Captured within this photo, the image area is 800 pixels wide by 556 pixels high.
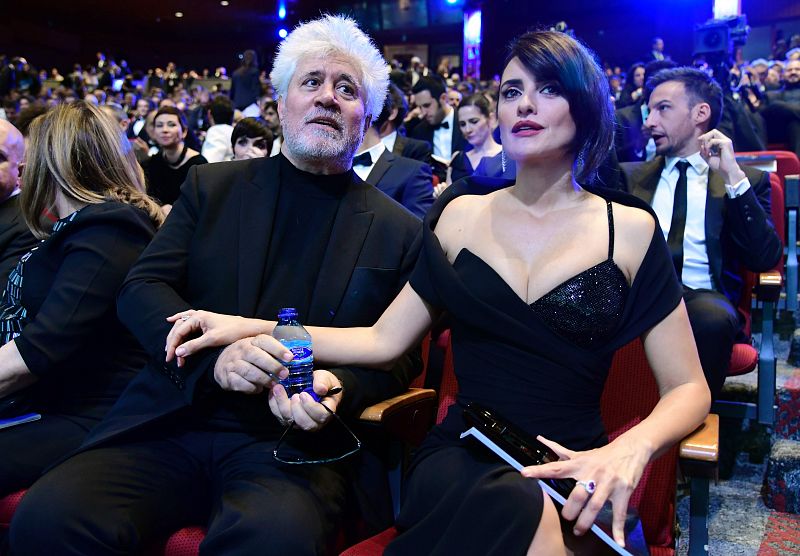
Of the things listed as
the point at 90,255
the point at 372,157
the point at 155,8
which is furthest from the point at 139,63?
the point at 90,255

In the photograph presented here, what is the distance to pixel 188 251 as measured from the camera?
6.27 feet

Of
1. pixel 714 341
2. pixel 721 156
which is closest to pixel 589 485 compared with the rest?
pixel 714 341

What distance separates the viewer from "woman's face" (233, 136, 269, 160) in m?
4.47

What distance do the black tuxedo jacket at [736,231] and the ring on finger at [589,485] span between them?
5.77 feet

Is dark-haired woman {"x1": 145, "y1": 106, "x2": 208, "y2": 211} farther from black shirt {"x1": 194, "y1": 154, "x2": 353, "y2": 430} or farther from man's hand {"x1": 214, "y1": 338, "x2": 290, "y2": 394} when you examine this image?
man's hand {"x1": 214, "y1": 338, "x2": 290, "y2": 394}

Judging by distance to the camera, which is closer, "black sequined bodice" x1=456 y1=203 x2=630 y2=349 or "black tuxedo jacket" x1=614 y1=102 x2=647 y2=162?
"black sequined bodice" x1=456 y1=203 x2=630 y2=349

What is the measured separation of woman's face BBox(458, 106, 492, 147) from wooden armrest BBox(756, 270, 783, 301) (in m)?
2.50

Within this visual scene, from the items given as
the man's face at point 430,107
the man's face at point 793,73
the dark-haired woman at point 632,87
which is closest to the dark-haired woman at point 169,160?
the man's face at point 430,107

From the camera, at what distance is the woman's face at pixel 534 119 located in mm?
1599

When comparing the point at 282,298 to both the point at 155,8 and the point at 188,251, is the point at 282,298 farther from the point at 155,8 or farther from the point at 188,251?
the point at 155,8

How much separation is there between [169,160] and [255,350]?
13.6 ft

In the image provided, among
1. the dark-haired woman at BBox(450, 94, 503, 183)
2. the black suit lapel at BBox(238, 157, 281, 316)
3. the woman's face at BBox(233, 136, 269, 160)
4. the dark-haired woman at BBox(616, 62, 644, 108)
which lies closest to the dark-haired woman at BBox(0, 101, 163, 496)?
the black suit lapel at BBox(238, 157, 281, 316)

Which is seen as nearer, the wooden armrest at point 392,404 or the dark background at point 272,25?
the wooden armrest at point 392,404

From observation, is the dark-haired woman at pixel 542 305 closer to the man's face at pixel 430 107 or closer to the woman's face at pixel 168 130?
the woman's face at pixel 168 130
